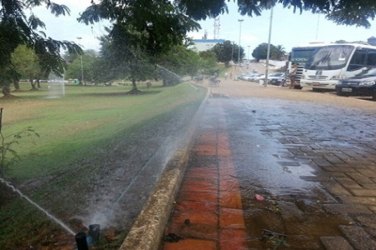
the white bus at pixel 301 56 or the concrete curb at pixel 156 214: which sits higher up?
the white bus at pixel 301 56

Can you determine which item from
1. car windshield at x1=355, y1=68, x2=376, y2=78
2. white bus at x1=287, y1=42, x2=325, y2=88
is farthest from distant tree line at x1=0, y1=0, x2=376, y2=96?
white bus at x1=287, y1=42, x2=325, y2=88

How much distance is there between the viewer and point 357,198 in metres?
3.50

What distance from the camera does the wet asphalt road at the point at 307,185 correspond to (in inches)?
108

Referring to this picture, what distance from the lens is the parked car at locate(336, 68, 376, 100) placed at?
18.1 m

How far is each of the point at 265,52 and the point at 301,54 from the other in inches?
3456

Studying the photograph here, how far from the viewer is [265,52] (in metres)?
112

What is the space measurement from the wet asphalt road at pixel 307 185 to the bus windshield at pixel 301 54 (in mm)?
20404

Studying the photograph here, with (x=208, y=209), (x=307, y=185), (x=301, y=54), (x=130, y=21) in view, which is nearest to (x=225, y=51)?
(x=301, y=54)

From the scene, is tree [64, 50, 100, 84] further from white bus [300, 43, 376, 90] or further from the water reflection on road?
the water reflection on road

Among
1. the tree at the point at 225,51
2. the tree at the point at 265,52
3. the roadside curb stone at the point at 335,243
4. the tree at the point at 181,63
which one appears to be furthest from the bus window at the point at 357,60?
the tree at the point at 265,52

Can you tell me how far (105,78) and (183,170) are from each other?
34.4 meters

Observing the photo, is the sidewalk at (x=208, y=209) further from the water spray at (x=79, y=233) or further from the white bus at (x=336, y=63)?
the white bus at (x=336, y=63)

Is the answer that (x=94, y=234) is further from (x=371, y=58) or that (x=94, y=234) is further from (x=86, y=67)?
(x=86, y=67)

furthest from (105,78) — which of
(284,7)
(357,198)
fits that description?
(357,198)
